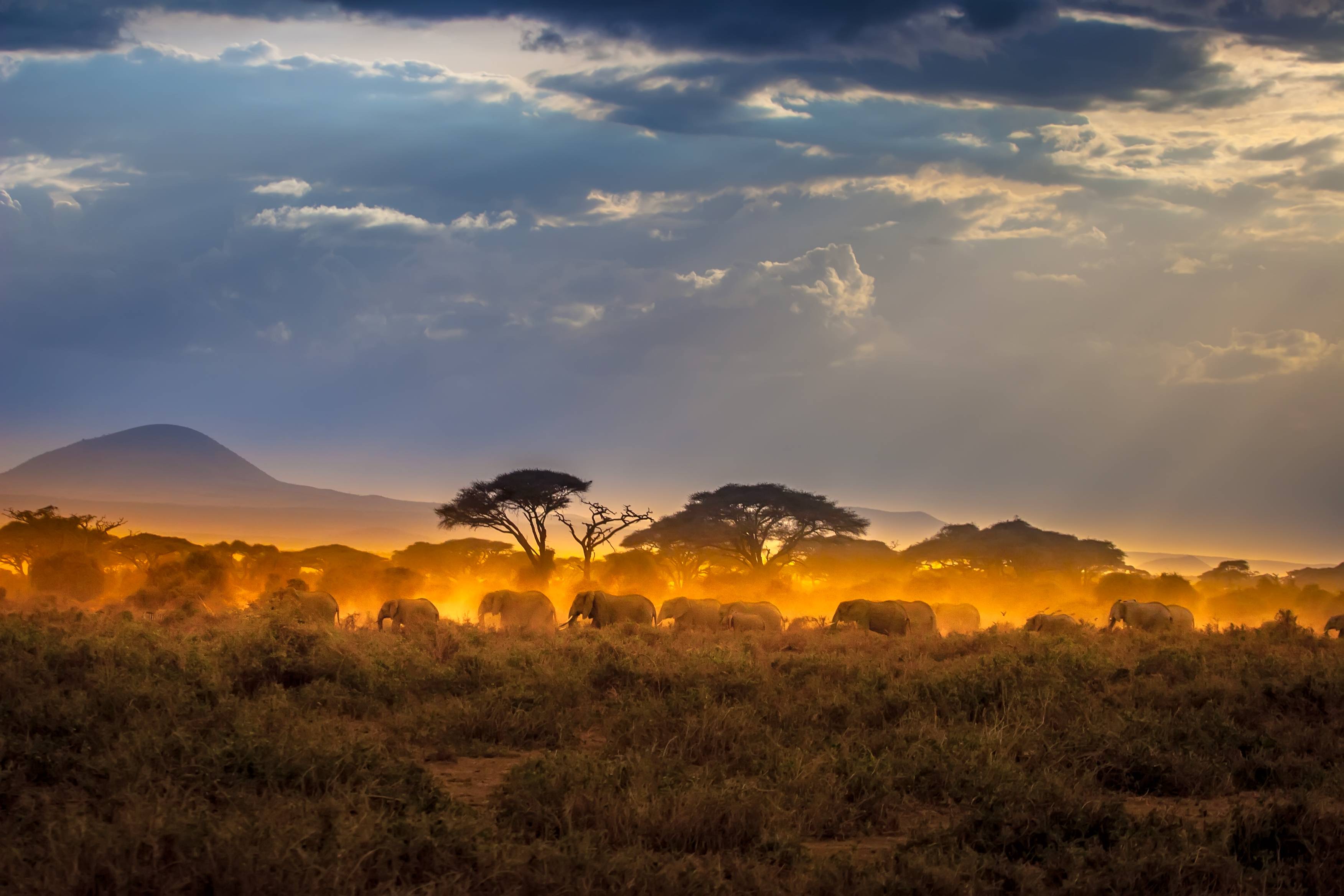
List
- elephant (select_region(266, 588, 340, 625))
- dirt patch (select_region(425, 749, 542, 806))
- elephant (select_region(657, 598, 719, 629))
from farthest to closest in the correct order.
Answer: elephant (select_region(657, 598, 719, 629)), elephant (select_region(266, 588, 340, 625)), dirt patch (select_region(425, 749, 542, 806))

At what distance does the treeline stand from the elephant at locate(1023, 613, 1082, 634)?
2363 cm

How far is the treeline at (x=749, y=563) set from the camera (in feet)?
162

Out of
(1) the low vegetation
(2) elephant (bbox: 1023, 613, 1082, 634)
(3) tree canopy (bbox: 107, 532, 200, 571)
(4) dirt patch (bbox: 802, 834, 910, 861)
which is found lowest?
(4) dirt patch (bbox: 802, 834, 910, 861)

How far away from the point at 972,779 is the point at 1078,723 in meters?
3.07

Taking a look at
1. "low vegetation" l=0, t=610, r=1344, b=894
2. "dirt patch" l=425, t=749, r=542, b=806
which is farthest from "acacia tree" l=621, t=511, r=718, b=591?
"dirt patch" l=425, t=749, r=542, b=806

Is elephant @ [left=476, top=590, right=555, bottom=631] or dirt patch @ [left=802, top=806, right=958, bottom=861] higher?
elephant @ [left=476, top=590, right=555, bottom=631]

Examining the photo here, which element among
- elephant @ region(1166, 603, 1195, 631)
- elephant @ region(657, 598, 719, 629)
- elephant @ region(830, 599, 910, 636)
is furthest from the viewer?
elephant @ region(657, 598, 719, 629)

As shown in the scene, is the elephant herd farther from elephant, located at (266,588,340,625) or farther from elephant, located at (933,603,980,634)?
elephant, located at (933,603,980,634)

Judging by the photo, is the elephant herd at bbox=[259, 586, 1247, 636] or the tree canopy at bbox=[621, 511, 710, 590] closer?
the elephant herd at bbox=[259, 586, 1247, 636]

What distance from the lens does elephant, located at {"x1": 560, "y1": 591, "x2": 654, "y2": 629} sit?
2777 cm

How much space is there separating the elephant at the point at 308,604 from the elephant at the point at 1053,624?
15.4 metres

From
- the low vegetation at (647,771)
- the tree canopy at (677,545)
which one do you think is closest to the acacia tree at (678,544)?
the tree canopy at (677,545)

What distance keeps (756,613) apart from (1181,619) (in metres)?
11.6

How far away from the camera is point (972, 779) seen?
8656 millimetres
